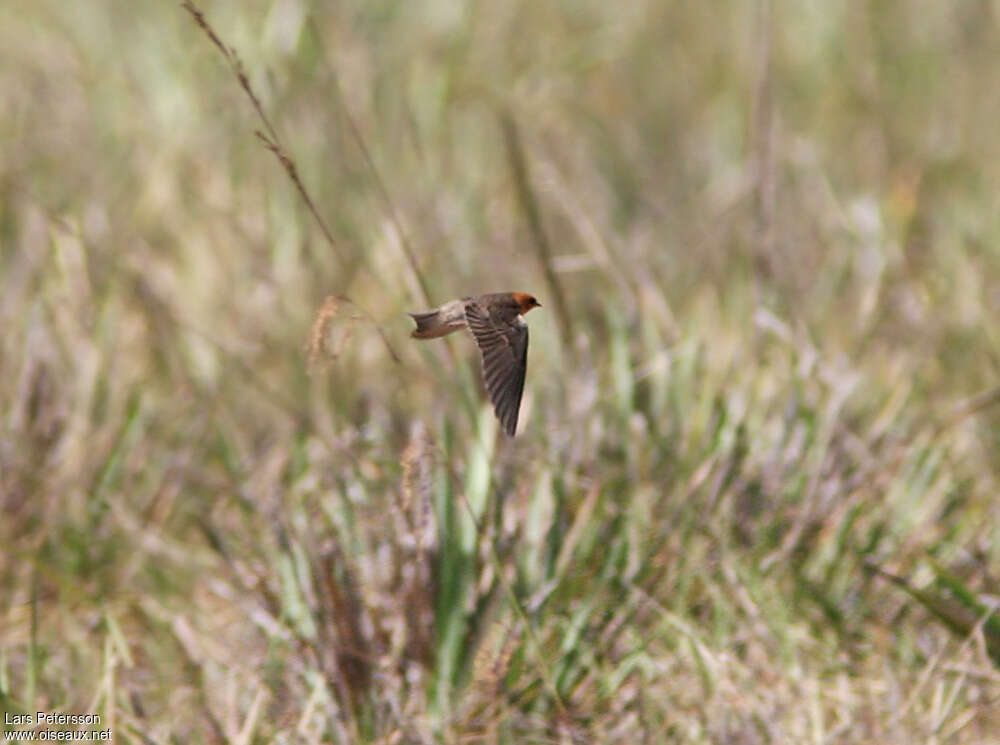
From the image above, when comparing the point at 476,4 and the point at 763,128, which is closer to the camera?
the point at 763,128

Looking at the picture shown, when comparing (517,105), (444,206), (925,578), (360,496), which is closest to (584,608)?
(360,496)

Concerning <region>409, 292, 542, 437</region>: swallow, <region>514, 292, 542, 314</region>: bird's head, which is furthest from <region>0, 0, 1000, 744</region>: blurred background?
<region>514, 292, 542, 314</region>: bird's head

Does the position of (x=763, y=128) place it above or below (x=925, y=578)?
above

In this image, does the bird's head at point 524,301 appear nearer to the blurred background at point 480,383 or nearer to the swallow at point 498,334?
the swallow at point 498,334

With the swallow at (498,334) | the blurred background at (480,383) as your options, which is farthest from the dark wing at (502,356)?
the blurred background at (480,383)

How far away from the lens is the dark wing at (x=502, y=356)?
1.70 m

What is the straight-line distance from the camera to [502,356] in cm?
175

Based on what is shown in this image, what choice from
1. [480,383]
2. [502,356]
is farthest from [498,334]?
[480,383]

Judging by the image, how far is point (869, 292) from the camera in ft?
9.61

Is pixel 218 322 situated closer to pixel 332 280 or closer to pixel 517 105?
pixel 332 280

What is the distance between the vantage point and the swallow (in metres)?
1.71

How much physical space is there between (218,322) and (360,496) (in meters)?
0.94

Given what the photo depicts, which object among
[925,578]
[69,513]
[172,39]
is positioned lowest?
[925,578]

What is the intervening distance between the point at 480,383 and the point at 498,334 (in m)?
0.93
